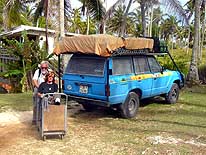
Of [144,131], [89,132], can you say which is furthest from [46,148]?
[144,131]

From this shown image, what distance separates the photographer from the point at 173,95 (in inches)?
419

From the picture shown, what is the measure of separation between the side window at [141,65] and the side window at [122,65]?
0.25 m

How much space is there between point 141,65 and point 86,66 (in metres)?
1.64

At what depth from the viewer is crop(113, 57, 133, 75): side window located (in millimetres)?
8078

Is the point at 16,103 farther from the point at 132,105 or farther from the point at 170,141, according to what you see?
the point at 170,141

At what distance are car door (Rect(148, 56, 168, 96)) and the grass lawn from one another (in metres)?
0.60

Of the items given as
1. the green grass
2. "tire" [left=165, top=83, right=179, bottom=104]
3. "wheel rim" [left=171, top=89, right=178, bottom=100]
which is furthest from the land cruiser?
the green grass

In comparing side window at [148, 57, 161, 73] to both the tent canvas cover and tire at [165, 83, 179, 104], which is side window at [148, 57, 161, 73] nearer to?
the tent canvas cover

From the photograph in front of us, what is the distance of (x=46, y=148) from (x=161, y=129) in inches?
110

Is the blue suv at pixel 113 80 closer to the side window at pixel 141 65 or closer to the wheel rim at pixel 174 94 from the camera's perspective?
the side window at pixel 141 65

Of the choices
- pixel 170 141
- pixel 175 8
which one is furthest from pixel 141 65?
pixel 175 8

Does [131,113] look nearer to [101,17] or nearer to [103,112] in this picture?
[103,112]

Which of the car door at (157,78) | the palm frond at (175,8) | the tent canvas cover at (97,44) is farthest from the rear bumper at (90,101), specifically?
the palm frond at (175,8)

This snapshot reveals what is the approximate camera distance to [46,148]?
19.7ft
